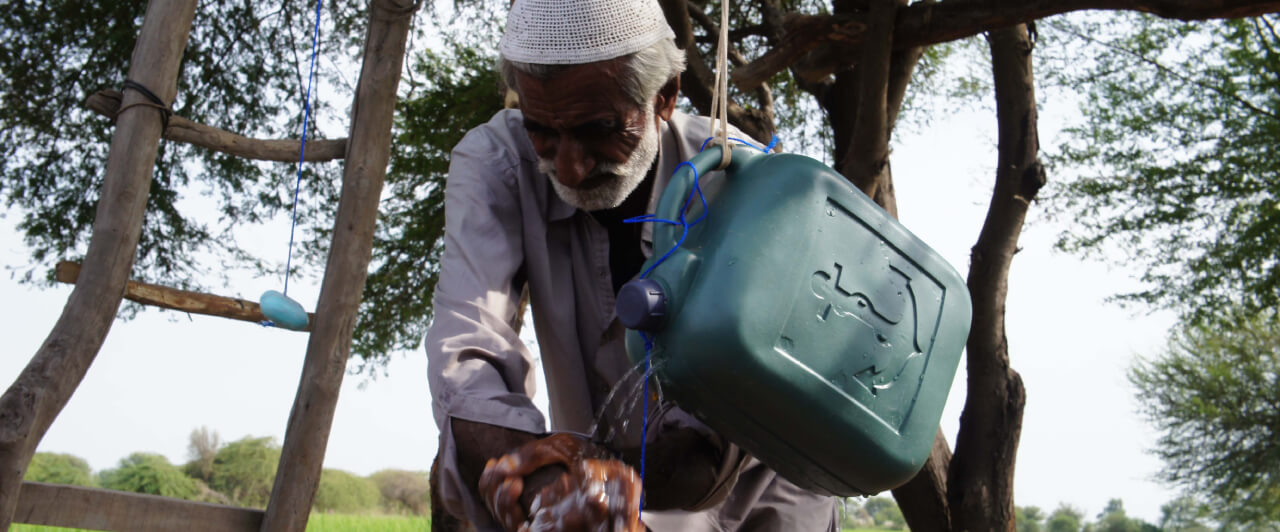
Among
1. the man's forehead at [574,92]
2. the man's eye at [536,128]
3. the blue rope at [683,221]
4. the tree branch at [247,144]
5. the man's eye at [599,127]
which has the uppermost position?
the tree branch at [247,144]

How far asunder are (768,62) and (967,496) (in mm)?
2838

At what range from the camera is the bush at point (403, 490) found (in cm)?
1070

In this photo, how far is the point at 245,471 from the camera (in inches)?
426

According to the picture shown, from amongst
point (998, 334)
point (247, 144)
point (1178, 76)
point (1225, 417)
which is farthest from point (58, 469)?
point (1225, 417)

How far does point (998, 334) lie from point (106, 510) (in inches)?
195

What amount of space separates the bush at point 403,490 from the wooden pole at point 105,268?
6301mm

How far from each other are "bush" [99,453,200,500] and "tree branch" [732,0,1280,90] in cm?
708

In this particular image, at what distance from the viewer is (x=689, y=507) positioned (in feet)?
5.75

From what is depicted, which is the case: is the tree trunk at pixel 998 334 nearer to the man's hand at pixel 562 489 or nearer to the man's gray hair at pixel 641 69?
the man's gray hair at pixel 641 69

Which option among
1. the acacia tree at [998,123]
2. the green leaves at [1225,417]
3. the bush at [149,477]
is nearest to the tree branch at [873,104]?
the acacia tree at [998,123]

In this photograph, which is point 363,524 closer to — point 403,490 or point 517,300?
point 403,490

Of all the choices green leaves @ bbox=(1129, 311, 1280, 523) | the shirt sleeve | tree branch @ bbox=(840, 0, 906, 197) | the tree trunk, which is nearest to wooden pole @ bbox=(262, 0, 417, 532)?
tree branch @ bbox=(840, 0, 906, 197)

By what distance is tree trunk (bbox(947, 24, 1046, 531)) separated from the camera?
6.05 m

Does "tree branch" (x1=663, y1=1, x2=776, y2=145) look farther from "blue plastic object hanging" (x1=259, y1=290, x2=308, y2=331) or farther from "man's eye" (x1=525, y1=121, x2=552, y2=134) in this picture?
"man's eye" (x1=525, y1=121, x2=552, y2=134)
